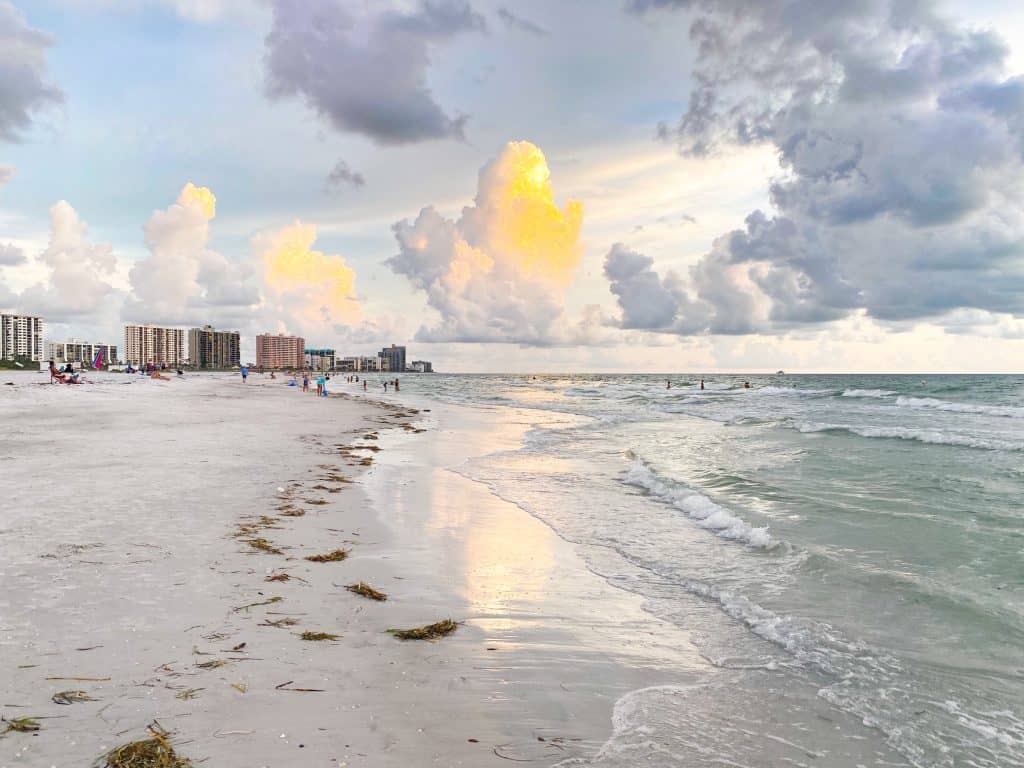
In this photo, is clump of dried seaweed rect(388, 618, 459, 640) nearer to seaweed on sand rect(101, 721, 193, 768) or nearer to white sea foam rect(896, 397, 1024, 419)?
seaweed on sand rect(101, 721, 193, 768)

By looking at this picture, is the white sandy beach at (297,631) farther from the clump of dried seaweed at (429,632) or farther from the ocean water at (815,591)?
the ocean water at (815,591)

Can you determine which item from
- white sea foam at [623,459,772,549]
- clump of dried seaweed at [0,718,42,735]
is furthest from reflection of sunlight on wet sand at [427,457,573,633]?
clump of dried seaweed at [0,718,42,735]

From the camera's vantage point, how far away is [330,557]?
27.1 ft

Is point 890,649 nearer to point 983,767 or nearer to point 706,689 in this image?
point 983,767

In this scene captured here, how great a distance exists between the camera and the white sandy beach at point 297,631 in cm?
401

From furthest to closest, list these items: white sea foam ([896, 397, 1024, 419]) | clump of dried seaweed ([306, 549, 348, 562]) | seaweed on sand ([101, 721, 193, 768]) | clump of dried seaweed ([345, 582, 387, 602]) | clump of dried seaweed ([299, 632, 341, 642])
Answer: white sea foam ([896, 397, 1024, 419]) < clump of dried seaweed ([306, 549, 348, 562]) < clump of dried seaweed ([345, 582, 387, 602]) < clump of dried seaweed ([299, 632, 341, 642]) < seaweed on sand ([101, 721, 193, 768])

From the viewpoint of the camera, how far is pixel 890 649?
6250mm

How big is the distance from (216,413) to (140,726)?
103 feet

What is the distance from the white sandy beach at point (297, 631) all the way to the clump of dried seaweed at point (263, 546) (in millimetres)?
134

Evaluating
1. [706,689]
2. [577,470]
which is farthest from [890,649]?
[577,470]

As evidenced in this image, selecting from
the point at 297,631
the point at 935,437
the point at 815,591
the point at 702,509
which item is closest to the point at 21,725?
the point at 297,631

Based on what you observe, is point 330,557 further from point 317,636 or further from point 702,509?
point 702,509

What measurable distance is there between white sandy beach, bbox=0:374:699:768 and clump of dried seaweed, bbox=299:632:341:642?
3.5 inches

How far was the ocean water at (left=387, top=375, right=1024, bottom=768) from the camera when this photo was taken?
4598 millimetres
